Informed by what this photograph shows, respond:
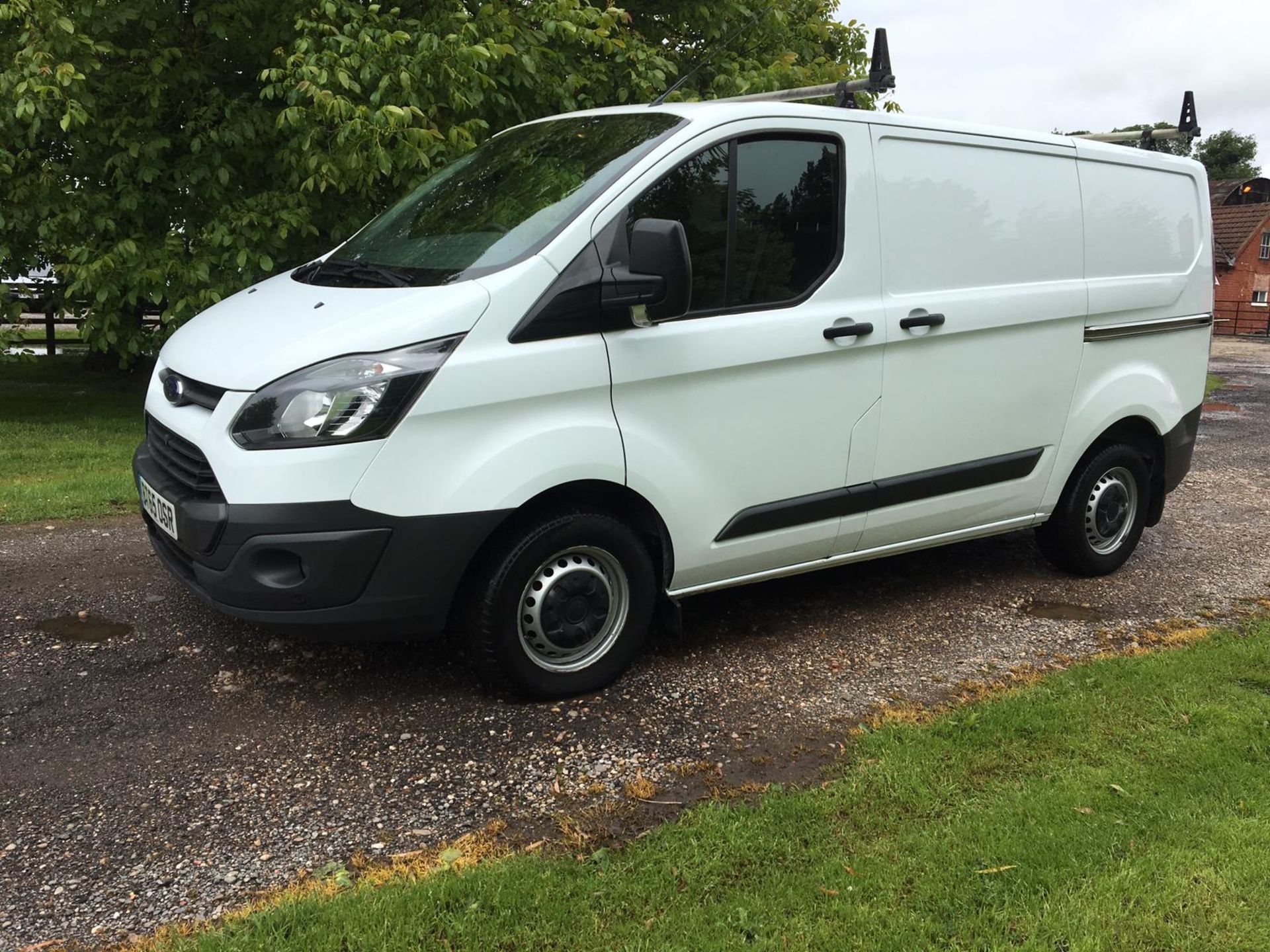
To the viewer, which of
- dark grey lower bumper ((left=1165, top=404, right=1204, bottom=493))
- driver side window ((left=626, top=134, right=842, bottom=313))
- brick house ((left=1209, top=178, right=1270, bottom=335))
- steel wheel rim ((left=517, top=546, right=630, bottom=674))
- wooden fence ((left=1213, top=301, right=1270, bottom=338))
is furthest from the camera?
brick house ((left=1209, top=178, right=1270, bottom=335))

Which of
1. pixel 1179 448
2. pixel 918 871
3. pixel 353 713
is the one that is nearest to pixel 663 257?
pixel 353 713

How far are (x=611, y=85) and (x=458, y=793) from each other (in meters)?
8.49

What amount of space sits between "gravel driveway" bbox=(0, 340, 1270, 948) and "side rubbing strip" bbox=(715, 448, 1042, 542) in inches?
23.0

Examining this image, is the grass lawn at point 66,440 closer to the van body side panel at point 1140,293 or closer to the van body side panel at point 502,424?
the van body side panel at point 502,424

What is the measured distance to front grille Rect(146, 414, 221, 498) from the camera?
358 centimetres

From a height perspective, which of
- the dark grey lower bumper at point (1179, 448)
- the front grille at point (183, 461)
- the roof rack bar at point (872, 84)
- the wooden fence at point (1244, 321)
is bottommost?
the wooden fence at point (1244, 321)

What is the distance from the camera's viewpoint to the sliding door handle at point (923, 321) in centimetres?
448

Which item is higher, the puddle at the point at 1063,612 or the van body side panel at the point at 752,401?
the van body side panel at the point at 752,401

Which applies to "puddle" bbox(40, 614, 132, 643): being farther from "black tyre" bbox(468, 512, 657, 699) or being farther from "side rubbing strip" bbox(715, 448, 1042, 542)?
"side rubbing strip" bbox(715, 448, 1042, 542)

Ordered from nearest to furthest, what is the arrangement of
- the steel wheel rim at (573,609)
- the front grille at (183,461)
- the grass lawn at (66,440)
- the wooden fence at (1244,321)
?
the front grille at (183,461) → the steel wheel rim at (573,609) → the grass lawn at (66,440) → the wooden fence at (1244,321)

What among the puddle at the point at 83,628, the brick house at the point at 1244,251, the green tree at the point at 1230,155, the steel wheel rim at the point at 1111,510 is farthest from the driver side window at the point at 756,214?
the green tree at the point at 1230,155

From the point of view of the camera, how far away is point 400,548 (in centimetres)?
349

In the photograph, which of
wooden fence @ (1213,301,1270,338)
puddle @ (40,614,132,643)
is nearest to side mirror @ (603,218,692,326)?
puddle @ (40,614,132,643)

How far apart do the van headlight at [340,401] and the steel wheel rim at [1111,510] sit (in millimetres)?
3655
